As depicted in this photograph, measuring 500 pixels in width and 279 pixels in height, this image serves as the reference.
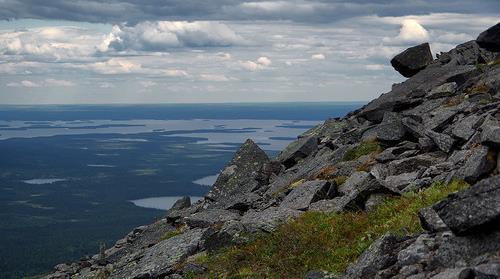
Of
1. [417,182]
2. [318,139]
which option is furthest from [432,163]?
[318,139]

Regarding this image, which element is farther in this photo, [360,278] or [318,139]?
[318,139]

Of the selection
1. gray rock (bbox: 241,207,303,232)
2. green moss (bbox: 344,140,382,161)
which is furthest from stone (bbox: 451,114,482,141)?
gray rock (bbox: 241,207,303,232)

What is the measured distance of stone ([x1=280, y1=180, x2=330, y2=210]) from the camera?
2400cm

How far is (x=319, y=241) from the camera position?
1919 cm

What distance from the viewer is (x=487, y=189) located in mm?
12219

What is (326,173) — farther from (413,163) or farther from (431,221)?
(431,221)

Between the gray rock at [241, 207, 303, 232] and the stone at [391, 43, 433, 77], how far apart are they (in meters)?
24.9

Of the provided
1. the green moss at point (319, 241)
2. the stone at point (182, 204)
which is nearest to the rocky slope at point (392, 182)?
the stone at point (182, 204)

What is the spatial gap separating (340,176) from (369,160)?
65.3 inches

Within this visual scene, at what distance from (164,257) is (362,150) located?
40.0ft

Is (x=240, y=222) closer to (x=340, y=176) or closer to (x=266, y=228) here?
(x=266, y=228)

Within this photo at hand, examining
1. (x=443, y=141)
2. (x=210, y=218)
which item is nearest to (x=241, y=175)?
(x=210, y=218)

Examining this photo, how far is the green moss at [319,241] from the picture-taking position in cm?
1725

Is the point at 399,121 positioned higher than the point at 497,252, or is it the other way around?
the point at 399,121
